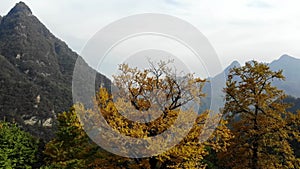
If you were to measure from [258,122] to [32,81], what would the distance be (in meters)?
149

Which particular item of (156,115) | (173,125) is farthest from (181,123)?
(156,115)

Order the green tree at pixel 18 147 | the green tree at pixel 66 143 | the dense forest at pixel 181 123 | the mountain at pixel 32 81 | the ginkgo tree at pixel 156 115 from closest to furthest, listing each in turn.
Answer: the ginkgo tree at pixel 156 115 < the dense forest at pixel 181 123 < the green tree at pixel 18 147 < the green tree at pixel 66 143 < the mountain at pixel 32 81

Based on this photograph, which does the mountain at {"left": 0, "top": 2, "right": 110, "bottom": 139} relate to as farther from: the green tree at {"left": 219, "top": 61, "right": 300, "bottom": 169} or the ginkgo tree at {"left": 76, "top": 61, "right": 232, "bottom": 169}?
the ginkgo tree at {"left": 76, "top": 61, "right": 232, "bottom": 169}

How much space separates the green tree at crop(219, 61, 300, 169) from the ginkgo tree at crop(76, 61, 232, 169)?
481 centimetres

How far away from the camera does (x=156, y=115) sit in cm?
1502

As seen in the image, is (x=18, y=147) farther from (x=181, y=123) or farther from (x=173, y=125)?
(x=181, y=123)

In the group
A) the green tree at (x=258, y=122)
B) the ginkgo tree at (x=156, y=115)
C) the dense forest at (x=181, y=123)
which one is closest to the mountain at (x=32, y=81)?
the green tree at (x=258, y=122)

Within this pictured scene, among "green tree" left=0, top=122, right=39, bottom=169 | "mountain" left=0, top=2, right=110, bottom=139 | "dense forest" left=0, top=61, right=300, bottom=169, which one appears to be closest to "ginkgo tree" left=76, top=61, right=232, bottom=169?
"dense forest" left=0, top=61, right=300, bottom=169

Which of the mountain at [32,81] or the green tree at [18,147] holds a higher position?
the mountain at [32,81]

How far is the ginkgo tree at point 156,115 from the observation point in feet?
46.8

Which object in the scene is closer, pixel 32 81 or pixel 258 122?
pixel 258 122

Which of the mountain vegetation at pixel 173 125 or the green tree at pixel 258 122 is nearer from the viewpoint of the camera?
the mountain vegetation at pixel 173 125

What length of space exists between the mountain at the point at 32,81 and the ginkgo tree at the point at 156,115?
9547 centimetres

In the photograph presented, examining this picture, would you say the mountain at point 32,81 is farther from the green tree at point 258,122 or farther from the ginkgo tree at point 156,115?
the ginkgo tree at point 156,115
